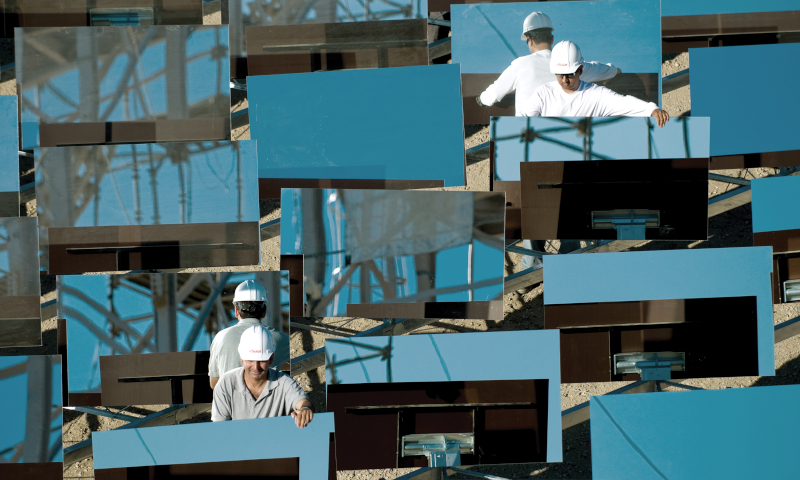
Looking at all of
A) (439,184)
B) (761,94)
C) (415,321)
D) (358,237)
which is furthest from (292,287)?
(761,94)

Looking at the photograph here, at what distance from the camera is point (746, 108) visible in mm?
6688

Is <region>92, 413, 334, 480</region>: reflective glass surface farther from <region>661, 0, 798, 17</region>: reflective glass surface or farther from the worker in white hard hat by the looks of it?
<region>661, 0, 798, 17</region>: reflective glass surface

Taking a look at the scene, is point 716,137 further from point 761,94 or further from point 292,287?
point 292,287

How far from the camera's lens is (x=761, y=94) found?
6.70 meters

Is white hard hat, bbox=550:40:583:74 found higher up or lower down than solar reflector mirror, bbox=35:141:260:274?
higher up

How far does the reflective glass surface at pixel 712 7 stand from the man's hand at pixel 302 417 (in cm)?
494

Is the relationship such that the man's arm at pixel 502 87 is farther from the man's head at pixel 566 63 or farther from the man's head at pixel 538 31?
the man's head at pixel 566 63

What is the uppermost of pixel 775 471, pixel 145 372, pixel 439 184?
pixel 439 184

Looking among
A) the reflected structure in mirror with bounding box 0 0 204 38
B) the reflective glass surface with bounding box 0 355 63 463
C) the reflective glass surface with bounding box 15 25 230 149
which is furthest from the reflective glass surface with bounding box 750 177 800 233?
the reflective glass surface with bounding box 0 355 63 463

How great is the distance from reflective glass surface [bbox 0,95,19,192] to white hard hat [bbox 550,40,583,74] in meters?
4.85

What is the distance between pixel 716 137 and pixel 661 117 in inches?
30.6

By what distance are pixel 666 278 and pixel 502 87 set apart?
87.7 inches

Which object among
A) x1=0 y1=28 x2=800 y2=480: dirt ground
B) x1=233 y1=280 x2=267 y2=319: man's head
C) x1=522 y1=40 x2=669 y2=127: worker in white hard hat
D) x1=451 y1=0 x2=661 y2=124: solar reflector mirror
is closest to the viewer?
x1=233 y1=280 x2=267 y2=319: man's head

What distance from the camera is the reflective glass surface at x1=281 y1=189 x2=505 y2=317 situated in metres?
6.21
